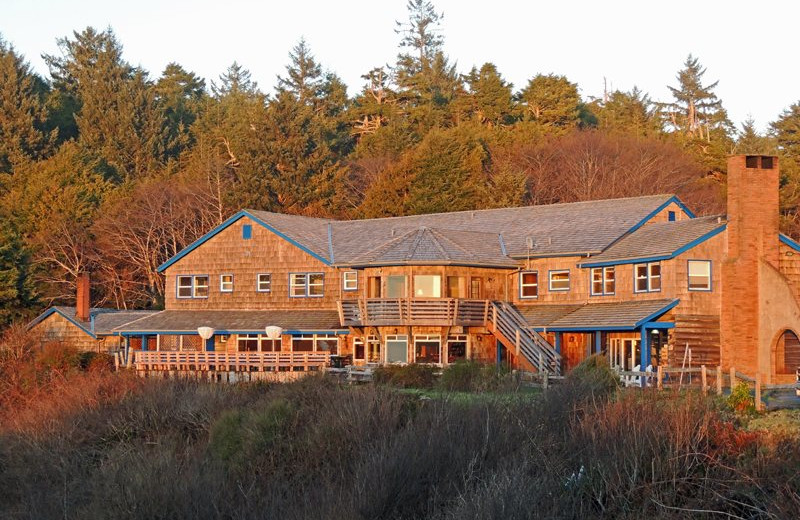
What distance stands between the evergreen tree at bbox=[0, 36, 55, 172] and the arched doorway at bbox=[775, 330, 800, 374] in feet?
167

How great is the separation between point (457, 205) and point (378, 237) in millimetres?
15429

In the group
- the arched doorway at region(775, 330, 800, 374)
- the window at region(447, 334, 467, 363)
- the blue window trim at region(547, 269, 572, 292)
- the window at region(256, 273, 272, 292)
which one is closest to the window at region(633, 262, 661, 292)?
the blue window trim at region(547, 269, 572, 292)

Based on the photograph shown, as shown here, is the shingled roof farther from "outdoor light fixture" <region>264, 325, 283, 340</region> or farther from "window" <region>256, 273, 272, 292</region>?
"outdoor light fixture" <region>264, 325, 283, 340</region>

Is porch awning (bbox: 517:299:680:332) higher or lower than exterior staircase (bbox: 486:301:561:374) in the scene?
higher

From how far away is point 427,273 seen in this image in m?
44.0

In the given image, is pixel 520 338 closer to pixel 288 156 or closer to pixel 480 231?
pixel 480 231

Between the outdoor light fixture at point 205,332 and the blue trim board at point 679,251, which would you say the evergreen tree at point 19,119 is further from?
the blue trim board at point 679,251

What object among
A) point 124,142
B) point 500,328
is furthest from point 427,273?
point 124,142

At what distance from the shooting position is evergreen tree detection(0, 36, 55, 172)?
7444 centimetres

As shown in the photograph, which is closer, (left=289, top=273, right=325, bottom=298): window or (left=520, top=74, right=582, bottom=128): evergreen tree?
(left=289, top=273, right=325, bottom=298): window

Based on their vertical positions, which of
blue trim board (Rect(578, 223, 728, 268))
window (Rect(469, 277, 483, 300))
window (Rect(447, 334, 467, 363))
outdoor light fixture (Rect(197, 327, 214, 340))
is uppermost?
blue trim board (Rect(578, 223, 728, 268))

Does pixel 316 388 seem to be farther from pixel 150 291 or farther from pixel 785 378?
pixel 150 291

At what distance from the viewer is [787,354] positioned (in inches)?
1544

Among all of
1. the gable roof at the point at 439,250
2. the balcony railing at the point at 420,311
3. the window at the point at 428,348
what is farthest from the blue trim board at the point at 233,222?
the window at the point at 428,348
